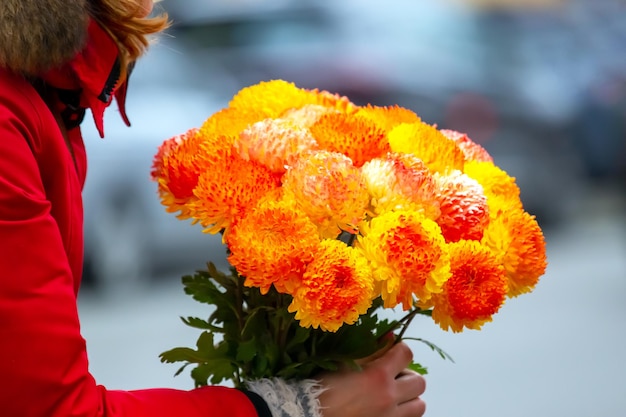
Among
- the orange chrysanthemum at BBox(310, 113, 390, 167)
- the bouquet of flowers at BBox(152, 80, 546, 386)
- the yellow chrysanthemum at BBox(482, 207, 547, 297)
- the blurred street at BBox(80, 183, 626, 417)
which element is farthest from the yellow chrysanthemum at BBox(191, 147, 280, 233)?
the blurred street at BBox(80, 183, 626, 417)

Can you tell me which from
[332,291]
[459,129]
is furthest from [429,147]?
[459,129]

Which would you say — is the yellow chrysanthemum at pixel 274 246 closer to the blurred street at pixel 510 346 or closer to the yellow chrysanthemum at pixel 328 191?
the yellow chrysanthemum at pixel 328 191

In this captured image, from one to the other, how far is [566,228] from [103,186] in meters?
4.63

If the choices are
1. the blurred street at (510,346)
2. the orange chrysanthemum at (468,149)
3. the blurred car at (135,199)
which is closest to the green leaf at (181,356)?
the orange chrysanthemum at (468,149)

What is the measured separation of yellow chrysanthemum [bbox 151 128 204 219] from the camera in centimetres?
153

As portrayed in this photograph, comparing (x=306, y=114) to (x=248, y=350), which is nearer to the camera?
(x=248, y=350)

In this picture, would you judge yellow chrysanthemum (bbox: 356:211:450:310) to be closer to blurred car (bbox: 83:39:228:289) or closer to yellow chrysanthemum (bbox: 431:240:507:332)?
yellow chrysanthemum (bbox: 431:240:507:332)

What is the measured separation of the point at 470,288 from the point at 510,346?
4.78m

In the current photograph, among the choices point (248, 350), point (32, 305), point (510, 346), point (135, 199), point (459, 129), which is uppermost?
point (459, 129)

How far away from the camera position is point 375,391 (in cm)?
148

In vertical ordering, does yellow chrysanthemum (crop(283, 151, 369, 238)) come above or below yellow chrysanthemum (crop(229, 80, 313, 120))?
below

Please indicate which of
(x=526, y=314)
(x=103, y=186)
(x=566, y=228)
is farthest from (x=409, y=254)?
(x=566, y=228)

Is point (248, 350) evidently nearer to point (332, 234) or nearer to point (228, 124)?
point (332, 234)

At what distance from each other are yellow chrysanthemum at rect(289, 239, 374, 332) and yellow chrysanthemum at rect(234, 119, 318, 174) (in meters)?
0.18
